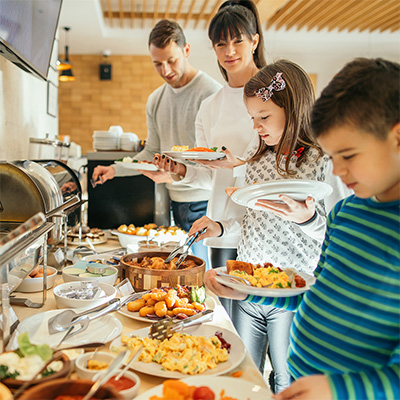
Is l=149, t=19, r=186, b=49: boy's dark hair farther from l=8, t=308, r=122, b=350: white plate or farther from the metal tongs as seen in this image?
l=8, t=308, r=122, b=350: white plate

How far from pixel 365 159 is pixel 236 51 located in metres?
1.60

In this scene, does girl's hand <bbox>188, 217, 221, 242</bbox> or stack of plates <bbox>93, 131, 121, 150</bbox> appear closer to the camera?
girl's hand <bbox>188, 217, 221, 242</bbox>

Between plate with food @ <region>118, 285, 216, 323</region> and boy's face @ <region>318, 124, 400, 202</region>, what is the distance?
738 millimetres

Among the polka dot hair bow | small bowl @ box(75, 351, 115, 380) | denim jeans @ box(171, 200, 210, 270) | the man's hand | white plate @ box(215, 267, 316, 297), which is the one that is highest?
the polka dot hair bow

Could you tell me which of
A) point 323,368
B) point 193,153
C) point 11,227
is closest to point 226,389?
point 323,368

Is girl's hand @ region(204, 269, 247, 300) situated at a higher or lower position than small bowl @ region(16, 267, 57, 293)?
higher

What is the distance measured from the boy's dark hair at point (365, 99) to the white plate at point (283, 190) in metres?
0.40

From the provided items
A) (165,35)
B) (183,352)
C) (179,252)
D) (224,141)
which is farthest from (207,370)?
(165,35)

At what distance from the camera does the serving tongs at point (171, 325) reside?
1.22 meters

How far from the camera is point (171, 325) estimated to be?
1.27 meters

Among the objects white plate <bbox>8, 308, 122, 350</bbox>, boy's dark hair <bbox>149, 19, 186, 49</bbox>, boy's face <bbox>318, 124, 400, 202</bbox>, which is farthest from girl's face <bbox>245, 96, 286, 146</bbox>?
boy's dark hair <bbox>149, 19, 186, 49</bbox>

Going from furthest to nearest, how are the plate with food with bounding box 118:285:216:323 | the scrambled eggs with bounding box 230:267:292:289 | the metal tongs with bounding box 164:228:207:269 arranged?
the metal tongs with bounding box 164:228:207:269 → the plate with food with bounding box 118:285:216:323 → the scrambled eggs with bounding box 230:267:292:289

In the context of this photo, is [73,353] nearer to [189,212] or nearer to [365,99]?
[365,99]

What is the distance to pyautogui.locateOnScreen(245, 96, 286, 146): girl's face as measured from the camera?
1748mm
